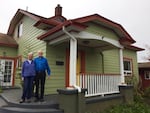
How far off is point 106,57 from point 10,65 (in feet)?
20.3

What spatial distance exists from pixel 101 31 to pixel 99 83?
2.47 meters

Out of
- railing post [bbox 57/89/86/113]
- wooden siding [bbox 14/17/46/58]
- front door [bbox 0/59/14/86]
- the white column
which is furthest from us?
front door [bbox 0/59/14/86]

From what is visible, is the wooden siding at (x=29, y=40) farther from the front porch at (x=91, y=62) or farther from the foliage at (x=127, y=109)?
the foliage at (x=127, y=109)

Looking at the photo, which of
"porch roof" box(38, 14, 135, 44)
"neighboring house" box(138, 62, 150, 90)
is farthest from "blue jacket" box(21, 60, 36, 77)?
"neighboring house" box(138, 62, 150, 90)

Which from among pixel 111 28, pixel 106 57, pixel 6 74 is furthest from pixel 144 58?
pixel 6 74

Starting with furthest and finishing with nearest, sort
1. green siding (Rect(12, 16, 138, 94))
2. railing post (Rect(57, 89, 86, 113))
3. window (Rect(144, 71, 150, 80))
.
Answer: window (Rect(144, 71, 150, 80)), green siding (Rect(12, 16, 138, 94)), railing post (Rect(57, 89, 86, 113))

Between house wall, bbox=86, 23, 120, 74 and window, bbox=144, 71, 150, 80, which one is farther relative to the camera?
window, bbox=144, 71, 150, 80

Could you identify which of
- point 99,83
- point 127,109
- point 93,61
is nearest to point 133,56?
point 93,61

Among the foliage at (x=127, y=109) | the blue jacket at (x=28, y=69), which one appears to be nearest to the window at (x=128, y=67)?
the foliage at (x=127, y=109)

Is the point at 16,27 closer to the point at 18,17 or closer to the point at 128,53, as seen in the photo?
the point at 18,17

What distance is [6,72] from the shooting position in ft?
32.4

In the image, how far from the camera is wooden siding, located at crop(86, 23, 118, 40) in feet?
22.4

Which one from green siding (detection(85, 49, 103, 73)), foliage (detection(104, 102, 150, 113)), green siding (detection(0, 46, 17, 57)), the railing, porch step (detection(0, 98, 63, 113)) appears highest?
green siding (detection(0, 46, 17, 57))

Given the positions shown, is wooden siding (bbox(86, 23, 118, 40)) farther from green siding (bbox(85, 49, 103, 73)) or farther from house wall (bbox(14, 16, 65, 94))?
house wall (bbox(14, 16, 65, 94))
